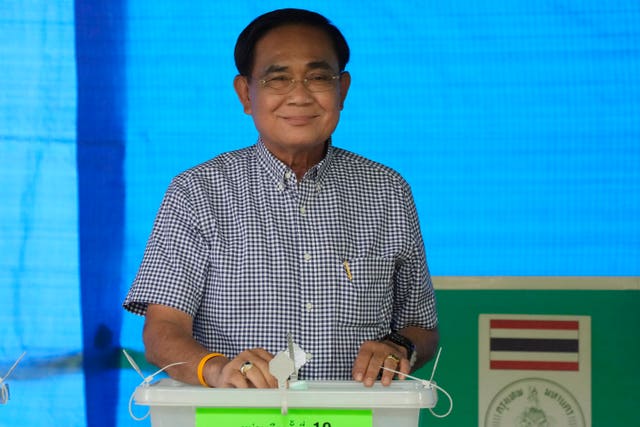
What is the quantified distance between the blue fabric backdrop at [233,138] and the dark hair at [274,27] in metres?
1.11

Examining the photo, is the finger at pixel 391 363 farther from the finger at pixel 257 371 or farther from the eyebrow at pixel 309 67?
the eyebrow at pixel 309 67

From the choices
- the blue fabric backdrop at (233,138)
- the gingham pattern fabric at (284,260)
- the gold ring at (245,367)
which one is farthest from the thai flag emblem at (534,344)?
the gold ring at (245,367)

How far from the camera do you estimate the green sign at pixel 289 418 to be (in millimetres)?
1467

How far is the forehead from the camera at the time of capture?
213cm

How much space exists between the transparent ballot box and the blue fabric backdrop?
1902 mm

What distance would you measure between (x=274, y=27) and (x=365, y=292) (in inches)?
23.0

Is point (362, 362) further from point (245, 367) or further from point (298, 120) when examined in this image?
point (298, 120)

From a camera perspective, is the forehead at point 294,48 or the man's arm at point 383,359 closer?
the man's arm at point 383,359

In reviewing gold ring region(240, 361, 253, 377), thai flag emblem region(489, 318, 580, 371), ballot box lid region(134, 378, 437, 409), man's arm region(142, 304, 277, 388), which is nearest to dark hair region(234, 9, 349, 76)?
man's arm region(142, 304, 277, 388)

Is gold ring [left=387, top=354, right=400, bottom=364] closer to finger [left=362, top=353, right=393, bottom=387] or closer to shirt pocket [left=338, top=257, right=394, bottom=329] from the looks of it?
finger [left=362, top=353, right=393, bottom=387]

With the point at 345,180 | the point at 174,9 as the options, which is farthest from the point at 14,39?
the point at 345,180

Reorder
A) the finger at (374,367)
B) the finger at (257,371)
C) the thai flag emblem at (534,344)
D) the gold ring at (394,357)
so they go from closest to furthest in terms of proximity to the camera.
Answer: the finger at (257,371) < the finger at (374,367) < the gold ring at (394,357) < the thai flag emblem at (534,344)

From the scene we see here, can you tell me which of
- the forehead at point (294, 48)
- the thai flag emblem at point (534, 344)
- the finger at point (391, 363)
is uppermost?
the forehead at point (294, 48)

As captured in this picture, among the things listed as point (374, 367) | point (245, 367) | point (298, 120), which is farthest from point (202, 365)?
point (298, 120)
